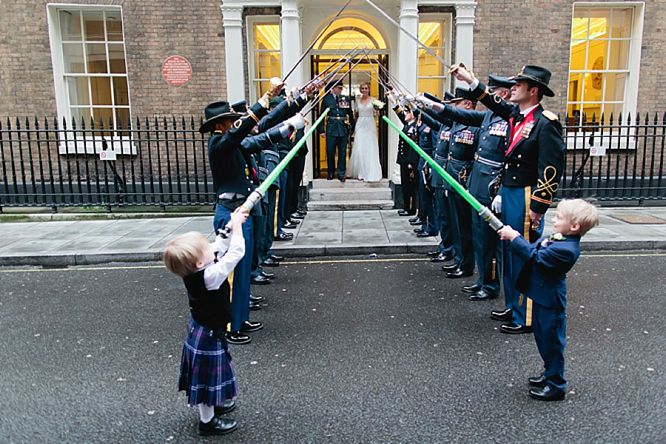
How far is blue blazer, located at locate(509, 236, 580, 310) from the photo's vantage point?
10.9ft

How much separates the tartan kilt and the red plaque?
9.08 m

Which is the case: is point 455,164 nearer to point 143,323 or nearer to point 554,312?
point 554,312

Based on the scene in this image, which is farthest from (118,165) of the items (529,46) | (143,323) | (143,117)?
(529,46)

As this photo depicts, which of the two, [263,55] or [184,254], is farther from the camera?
[263,55]

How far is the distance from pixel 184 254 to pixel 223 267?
0.78 feet

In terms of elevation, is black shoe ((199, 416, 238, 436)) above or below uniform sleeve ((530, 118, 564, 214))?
below

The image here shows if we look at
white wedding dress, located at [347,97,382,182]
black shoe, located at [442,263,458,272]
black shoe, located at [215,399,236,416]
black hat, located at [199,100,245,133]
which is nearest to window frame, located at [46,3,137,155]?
white wedding dress, located at [347,97,382,182]

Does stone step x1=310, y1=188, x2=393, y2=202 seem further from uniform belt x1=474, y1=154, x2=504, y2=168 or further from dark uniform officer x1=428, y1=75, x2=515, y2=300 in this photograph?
uniform belt x1=474, y1=154, x2=504, y2=168

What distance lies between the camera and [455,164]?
6.39 meters

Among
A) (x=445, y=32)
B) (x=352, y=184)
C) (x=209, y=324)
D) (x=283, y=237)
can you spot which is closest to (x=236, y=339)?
(x=209, y=324)

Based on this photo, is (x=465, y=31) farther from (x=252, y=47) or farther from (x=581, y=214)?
(x=581, y=214)

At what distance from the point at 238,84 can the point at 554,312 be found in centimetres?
905

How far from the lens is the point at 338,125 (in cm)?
1117

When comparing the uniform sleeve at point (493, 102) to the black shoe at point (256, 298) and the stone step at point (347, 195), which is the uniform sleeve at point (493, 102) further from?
the stone step at point (347, 195)
